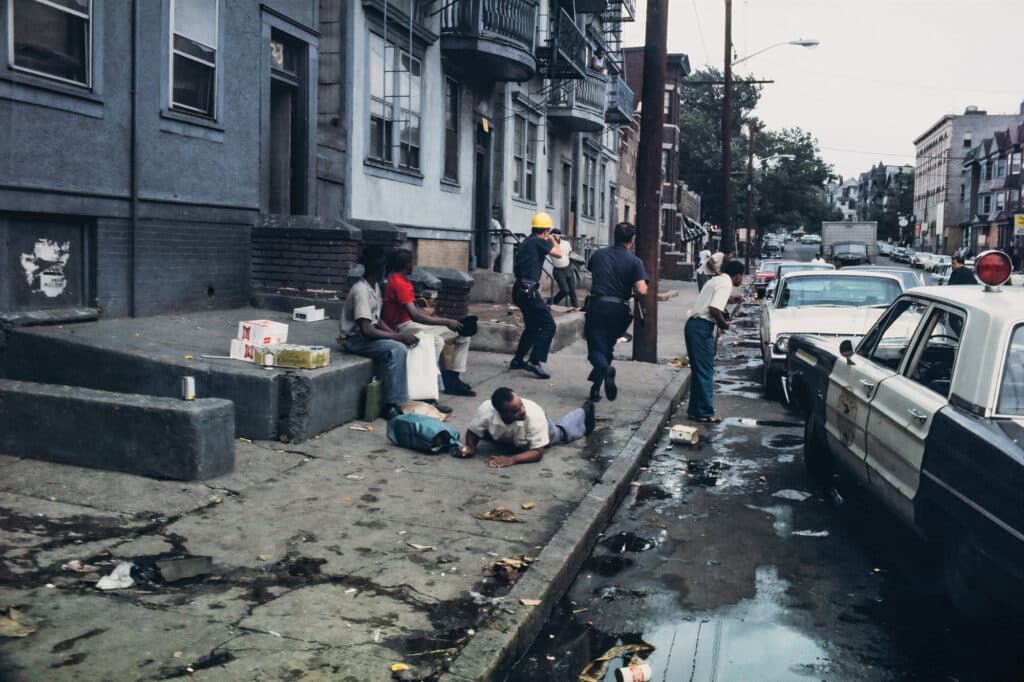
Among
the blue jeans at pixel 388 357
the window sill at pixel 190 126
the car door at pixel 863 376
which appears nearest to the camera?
the car door at pixel 863 376

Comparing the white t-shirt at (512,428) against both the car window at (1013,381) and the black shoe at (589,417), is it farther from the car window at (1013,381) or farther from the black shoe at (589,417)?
the car window at (1013,381)

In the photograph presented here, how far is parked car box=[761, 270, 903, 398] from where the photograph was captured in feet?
38.5

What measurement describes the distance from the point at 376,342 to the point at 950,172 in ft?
341

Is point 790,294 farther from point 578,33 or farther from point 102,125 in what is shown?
point 578,33

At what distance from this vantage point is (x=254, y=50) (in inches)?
447

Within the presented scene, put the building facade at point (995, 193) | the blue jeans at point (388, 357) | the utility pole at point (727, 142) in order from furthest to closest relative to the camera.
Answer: the building facade at point (995, 193) → the utility pole at point (727, 142) → the blue jeans at point (388, 357)

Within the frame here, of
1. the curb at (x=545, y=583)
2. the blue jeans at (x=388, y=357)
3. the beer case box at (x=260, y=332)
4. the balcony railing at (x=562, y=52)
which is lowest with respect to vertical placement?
the curb at (x=545, y=583)

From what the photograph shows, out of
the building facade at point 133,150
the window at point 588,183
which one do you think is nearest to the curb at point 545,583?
the building facade at point 133,150

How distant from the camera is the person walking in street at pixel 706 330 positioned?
989 cm

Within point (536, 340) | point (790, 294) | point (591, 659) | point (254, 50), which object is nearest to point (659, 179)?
point (790, 294)

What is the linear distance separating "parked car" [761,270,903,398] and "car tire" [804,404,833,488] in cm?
399

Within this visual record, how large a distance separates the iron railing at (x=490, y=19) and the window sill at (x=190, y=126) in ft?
21.7

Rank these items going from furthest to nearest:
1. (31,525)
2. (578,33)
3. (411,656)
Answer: (578,33) < (31,525) < (411,656)

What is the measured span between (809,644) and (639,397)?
21.0 feet
